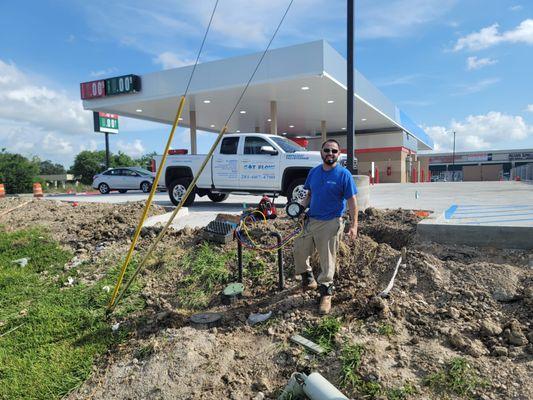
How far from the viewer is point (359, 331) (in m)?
3.38

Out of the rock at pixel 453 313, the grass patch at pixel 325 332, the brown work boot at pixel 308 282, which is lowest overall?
the grass patch at pixel 325 332

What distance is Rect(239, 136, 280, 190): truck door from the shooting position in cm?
998

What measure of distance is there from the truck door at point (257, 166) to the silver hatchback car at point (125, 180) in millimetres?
11507

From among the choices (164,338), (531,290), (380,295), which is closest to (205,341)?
(164,338)

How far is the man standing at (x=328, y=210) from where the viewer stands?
3789 millimetres

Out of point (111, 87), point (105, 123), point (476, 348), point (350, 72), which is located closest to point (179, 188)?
point (350, 72)

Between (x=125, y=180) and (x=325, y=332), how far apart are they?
19.7m

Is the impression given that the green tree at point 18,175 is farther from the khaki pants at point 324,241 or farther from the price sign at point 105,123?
the khaki pants at point 324,241

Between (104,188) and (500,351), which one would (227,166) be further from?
(104,188)

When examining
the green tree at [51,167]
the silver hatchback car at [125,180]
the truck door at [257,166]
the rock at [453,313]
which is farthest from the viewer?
the green tree at [51,167]

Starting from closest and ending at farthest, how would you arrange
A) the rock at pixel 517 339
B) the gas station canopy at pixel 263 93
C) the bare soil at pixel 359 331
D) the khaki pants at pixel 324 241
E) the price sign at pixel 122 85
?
1. the bare soil at pixel 359 331
2. the rock at pixel 517 339
3. the khaki pants at pixel 324 241
4. the gas station canopy at pixel 263 93
5. the price sign at pixel 122 85

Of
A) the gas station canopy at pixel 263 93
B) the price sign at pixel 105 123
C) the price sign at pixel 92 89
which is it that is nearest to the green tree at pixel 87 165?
the price sign at pixel 105 123

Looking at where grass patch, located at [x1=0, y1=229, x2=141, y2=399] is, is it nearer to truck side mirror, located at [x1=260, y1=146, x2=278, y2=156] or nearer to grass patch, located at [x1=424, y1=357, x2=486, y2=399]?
grass patch, located at [x1=424, y1=357, x2=486, y2=399]

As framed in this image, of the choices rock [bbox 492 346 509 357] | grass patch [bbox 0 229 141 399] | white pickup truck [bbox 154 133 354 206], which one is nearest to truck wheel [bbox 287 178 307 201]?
white pickup truck [bbox 154 133 354 206]
